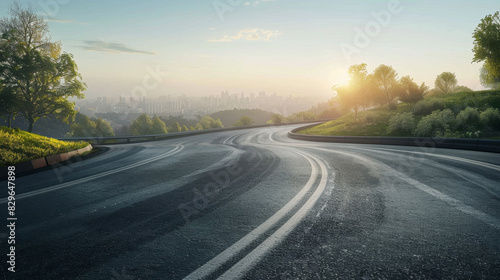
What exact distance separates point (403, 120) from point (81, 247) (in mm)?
25040

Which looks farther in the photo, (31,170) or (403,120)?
(403,120)

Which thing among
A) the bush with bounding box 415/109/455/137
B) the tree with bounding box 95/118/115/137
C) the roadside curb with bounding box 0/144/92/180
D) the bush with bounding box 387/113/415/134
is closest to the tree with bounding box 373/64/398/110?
the bush with bounding box 387/113/415/134

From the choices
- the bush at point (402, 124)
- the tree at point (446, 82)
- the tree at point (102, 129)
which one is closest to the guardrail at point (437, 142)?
the bush at point (402, 124)

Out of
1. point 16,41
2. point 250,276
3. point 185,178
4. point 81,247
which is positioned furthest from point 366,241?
point 16,41

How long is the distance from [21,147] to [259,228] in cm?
889

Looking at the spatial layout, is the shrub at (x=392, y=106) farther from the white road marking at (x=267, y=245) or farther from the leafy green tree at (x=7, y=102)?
the leafy green tree at (x=7, y=102)

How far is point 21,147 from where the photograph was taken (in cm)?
792

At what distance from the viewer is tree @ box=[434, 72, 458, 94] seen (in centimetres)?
5350

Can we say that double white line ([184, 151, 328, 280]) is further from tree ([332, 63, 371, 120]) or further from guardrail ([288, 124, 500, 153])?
tree ([332, 63, 371, 120])

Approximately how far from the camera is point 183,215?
3.40m

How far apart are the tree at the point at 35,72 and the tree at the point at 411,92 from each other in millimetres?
43552

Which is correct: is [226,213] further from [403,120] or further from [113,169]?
[403,120]

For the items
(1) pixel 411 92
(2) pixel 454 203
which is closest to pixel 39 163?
(2) pixel 454 203

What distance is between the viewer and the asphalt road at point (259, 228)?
7.04 feet
